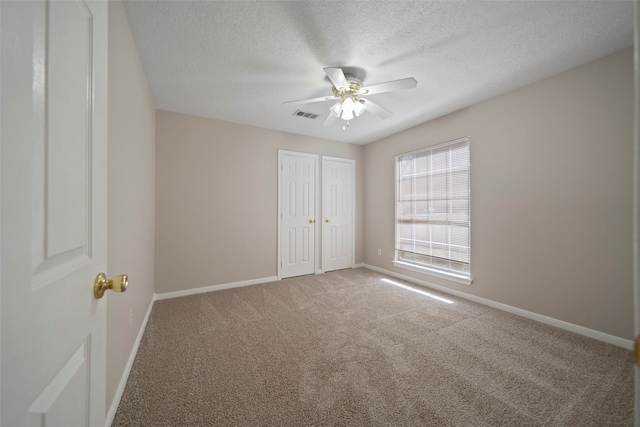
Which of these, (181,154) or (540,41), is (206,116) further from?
(540,41)

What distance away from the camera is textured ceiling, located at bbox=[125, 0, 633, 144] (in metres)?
1.62

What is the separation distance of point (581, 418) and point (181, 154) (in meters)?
4.39

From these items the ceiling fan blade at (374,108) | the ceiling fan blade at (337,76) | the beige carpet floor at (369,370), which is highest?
the ceiling fan blade at (337,76)

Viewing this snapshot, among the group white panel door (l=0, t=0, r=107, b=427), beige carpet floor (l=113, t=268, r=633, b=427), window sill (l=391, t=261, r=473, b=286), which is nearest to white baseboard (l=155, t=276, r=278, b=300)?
beige carpet floor (l=113, t=268, r=633, b=427)

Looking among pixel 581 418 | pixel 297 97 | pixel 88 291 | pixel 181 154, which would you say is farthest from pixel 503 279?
pixel 181 154

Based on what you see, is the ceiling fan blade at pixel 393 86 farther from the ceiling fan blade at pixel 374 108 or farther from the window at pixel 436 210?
the window at pixel 436 210

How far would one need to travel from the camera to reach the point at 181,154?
322 centimetres

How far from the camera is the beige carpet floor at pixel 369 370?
136 cm

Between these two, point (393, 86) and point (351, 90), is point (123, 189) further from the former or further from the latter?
point (393, 86)

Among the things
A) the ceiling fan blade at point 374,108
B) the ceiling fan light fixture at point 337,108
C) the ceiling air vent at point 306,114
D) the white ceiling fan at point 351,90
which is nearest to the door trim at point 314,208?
the ceiling air vent at point 306,114

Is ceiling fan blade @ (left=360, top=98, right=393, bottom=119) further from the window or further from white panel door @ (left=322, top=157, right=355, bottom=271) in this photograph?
white panel door @ (left=322, top=157, right=355, bottom=271)

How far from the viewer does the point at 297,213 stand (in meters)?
4.12

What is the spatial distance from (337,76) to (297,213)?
2502 mm

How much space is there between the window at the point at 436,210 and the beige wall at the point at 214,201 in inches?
73.6
